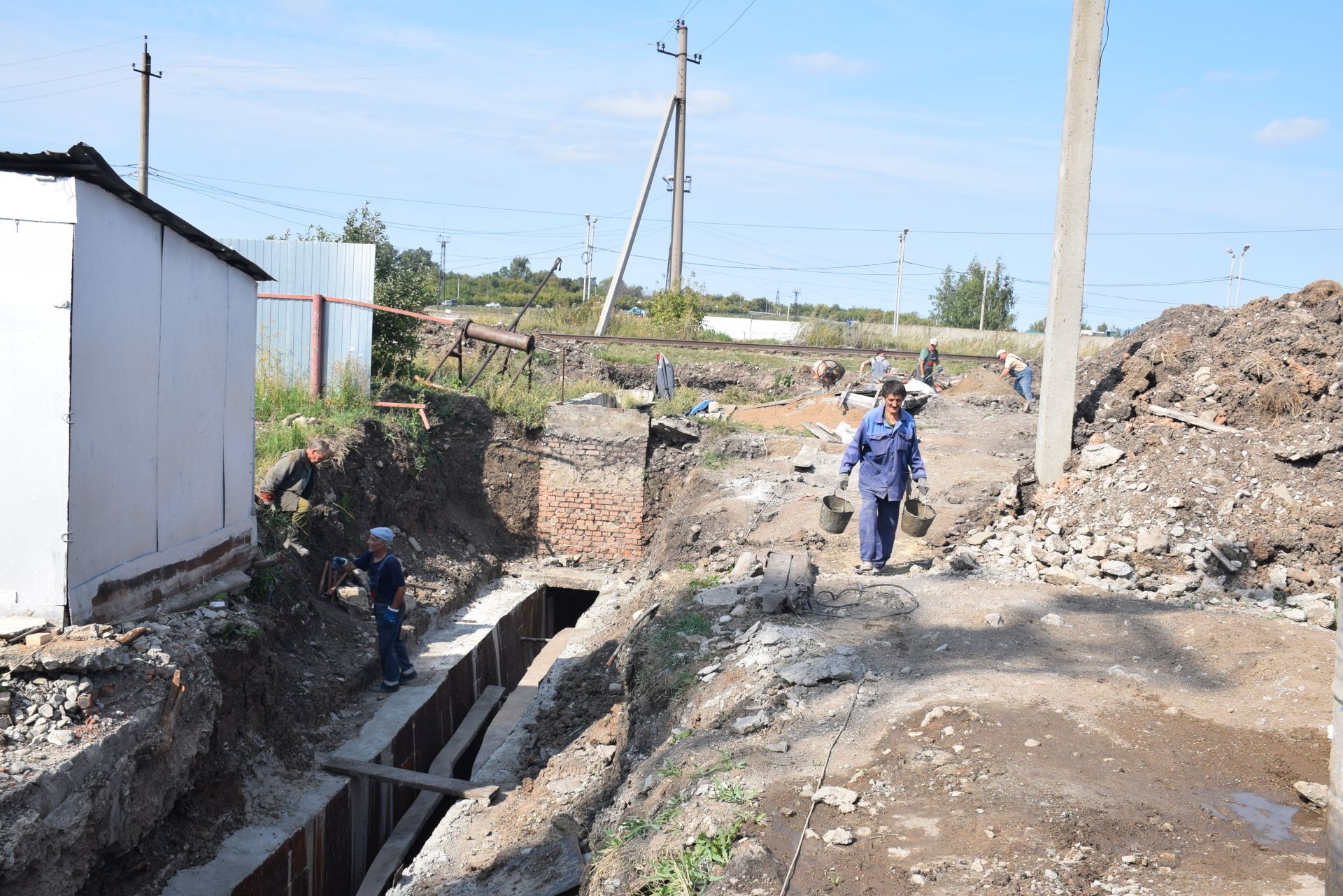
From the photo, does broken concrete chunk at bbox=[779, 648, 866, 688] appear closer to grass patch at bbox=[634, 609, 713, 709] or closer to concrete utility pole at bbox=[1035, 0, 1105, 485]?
grass patch at bbox=[634, 609, 713, 709]

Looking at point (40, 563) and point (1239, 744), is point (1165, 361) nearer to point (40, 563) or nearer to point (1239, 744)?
point (1239, 744)

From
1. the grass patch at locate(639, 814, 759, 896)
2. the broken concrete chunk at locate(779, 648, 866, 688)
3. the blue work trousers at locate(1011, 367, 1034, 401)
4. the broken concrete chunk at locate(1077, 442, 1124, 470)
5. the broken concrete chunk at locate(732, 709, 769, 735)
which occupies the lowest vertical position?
the grass patch at locate(639, 814, 759, 896)

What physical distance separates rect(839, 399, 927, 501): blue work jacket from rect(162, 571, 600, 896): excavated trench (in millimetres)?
3967

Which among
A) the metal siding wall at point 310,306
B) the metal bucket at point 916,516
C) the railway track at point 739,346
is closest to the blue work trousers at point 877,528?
the metal bucket at point 916,516

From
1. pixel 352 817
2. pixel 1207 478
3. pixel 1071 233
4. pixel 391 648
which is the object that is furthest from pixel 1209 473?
pixel 352 817

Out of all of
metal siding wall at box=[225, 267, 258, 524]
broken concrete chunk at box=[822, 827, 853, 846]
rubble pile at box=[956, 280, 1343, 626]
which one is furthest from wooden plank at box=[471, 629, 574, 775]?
broken concrete chunk at box=[822, 827, 853, 846]

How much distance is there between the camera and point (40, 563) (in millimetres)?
5219

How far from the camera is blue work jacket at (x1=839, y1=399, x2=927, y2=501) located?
→ 6.93 meters

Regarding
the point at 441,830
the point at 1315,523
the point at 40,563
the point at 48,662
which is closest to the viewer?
the point at 48,662

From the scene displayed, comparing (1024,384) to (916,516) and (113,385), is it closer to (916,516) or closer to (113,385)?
(916,516)

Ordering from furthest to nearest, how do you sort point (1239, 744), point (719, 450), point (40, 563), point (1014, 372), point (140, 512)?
point (1014, 372), point (719, 450), point (140, 512), point (40, 563), point (1239, 744)

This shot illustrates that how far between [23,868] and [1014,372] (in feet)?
51.9

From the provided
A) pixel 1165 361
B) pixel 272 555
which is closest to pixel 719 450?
pixel 1165 361

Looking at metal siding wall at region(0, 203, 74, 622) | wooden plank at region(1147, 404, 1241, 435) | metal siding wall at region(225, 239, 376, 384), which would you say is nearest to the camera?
metal siding wall at region(0, 203, 74, 622)
